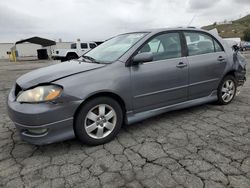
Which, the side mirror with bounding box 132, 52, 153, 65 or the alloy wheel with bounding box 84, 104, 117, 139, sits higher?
the side mirror with bounding box 132, 52, 153, 65

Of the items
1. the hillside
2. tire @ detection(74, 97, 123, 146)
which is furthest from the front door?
the hillside

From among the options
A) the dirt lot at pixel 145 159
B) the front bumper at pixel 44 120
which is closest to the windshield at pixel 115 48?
the front bumper at pixel 44 120

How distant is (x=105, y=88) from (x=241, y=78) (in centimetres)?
317

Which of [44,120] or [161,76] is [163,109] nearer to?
[161,76]

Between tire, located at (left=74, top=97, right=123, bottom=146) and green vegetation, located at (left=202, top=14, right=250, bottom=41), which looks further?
green vegetation, located at (left=202, top=14, right=250, bottom=41)

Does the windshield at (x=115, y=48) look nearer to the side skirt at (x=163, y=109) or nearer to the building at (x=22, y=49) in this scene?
the side skirt at (x=163, y=109)

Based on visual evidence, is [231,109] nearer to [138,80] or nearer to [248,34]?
[138,80]

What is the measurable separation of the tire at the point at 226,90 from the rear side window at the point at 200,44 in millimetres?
621

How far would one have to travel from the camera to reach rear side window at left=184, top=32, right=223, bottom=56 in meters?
3.68

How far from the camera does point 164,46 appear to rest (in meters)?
3.40

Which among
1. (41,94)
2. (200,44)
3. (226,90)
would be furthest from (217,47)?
(41,94)

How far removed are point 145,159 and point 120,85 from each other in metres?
1.00

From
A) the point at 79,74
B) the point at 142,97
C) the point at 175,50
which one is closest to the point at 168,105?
→ the point at 142,97

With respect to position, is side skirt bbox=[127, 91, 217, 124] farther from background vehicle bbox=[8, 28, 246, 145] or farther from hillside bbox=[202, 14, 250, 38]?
hillside bbox=[202, 14, 250, 38]
